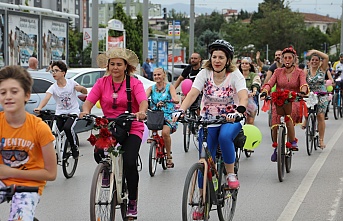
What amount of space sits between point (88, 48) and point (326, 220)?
43.2 m

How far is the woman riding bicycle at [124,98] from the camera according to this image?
6.80 m

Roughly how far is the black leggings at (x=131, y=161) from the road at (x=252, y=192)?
90cm

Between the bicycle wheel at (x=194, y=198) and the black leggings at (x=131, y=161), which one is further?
the black leggings at (x=131, y=161)

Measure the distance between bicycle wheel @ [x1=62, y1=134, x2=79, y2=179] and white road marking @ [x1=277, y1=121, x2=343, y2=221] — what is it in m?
3.38

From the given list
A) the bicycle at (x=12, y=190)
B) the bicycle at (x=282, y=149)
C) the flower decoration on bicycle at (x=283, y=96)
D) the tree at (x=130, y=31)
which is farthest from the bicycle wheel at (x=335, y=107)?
the tree at (x=130, y=31)

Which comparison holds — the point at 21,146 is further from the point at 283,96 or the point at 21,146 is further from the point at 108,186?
the point at 283,96

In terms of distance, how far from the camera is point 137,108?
23.0 ft

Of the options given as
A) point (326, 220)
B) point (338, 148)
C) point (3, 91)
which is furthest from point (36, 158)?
point (338, 148)

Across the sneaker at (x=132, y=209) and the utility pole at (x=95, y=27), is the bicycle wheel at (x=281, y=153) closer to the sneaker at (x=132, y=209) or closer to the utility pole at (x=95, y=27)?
the sneaker at (x=132, y=209)

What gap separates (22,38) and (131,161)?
19.3 metres

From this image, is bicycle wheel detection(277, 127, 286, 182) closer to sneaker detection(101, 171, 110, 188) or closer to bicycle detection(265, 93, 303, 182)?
bicycle detection(265, 93, 303, 182)

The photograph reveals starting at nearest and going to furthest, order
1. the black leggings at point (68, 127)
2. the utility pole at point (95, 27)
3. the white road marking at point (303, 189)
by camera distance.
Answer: the white road marking at point (303, 189)
the black leggings at point (68, 127)
the utility pole at point (95, 27)

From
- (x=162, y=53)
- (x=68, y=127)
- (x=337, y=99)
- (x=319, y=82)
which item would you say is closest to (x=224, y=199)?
(x=68, y=127)

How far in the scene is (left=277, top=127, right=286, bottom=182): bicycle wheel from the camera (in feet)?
32.3
